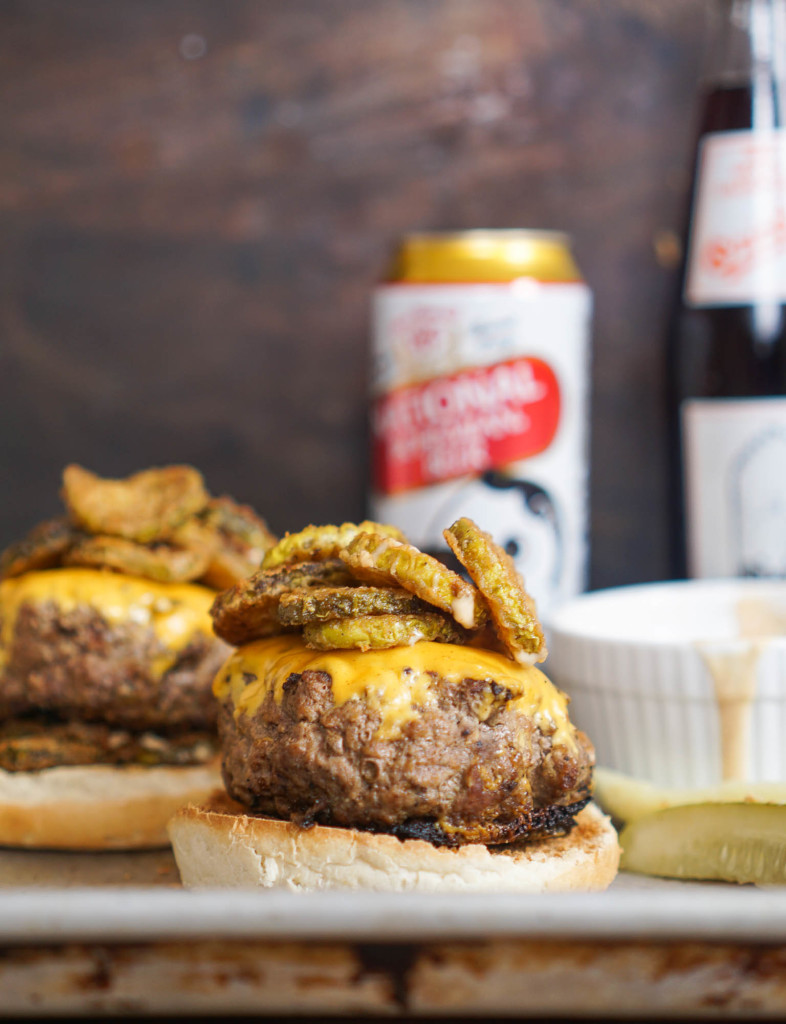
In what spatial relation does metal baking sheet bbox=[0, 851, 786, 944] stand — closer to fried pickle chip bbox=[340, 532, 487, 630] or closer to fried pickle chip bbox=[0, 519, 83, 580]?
fried pickle chip bbox=[340, 532, 487, 630]

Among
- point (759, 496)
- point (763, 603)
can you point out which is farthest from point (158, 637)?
point (759, 496)

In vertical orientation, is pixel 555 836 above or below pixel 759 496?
below

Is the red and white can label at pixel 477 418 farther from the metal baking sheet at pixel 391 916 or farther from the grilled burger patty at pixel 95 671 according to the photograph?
the metal baking sheet at pixel 391 916

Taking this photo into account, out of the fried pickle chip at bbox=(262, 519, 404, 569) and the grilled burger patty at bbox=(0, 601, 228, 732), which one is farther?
the grilled burger patty at bbox=(0, 601, 228, 732)

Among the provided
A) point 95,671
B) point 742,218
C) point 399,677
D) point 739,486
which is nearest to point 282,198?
point 742,218

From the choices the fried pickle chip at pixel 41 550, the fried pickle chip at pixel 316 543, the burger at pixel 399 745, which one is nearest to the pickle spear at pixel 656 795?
the burger at pixel 399 745

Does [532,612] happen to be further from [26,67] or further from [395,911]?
[26,67]

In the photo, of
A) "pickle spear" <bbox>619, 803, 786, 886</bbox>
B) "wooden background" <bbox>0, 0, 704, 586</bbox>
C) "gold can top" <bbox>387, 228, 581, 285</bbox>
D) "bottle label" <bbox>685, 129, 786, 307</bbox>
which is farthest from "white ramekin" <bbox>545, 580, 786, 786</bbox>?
"wooden background" <bbox>0, 0, 704, 586</bbox>
